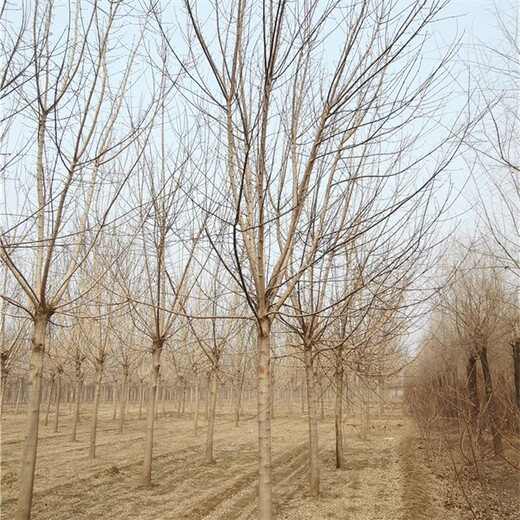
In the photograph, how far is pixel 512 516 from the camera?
645 centimetres

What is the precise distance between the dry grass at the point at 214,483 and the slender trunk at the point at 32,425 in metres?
1.53

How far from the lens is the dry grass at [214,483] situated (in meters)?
6.39

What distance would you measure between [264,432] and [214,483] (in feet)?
18.4

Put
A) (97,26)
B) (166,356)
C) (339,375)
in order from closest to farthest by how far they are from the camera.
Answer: (97,26) → (339,375) → (166,356)

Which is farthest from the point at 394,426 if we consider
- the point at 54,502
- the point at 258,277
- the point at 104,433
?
the point at 258,277

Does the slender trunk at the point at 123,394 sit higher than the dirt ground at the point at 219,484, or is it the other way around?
the slender trunk at the point at 123,394

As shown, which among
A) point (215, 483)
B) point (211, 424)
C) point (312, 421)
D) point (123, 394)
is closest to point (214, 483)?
point (215, 483)

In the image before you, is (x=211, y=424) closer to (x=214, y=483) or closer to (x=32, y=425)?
(x=214, y=483)

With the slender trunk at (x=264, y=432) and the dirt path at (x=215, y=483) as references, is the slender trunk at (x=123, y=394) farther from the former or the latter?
the slender trunk at (x=264, y=432)

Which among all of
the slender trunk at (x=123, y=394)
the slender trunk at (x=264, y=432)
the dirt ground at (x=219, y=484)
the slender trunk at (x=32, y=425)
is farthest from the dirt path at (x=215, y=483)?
the slender trunk at (x=264, y=432)

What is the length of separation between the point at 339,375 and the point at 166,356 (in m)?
13.1

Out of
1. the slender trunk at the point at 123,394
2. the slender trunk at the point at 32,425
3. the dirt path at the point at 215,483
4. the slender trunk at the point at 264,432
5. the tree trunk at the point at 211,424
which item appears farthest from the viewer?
the slender trunk at the point at 123,394

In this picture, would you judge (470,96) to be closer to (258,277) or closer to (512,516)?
(258,277)

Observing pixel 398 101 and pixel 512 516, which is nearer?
pixel 398 101
